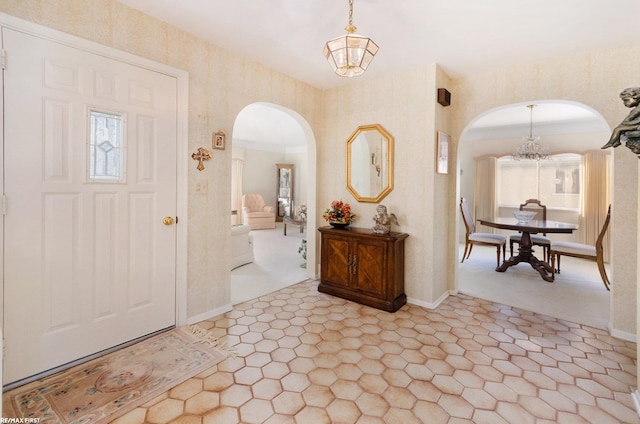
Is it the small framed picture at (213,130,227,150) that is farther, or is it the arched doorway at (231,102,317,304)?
the arched doorway at (231,102,317,304)

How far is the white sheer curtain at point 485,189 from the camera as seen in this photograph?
675 centimetres

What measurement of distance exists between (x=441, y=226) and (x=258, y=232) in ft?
19.6

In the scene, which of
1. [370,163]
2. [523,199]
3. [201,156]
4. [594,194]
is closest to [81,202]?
[201,156]

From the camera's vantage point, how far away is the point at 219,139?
289 centimetres

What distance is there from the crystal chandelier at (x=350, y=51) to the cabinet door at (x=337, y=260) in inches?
76.8

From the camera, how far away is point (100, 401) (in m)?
1.77

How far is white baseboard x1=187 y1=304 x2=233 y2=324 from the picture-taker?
2783 millimetres

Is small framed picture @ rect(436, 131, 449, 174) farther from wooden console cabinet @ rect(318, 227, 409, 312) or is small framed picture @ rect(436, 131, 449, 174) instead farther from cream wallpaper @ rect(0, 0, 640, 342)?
wooden console cabinet @ rect(318, 227, 409, 312)

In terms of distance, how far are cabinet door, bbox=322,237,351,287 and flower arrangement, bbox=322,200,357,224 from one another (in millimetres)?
243

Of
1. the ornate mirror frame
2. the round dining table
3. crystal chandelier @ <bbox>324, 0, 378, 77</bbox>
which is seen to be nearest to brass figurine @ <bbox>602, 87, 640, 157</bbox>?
crystal chandelier @ <bbox>324, 0, 378, 77</bbox>

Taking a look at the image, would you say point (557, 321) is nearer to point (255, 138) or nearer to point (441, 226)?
point (441, 226)

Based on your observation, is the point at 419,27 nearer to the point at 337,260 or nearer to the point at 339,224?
the point at 339,224

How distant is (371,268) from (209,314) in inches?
65.4

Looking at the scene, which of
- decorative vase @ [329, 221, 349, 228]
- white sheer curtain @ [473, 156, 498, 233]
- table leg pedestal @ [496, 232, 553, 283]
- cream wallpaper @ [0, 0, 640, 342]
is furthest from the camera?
white sheer curtain @ [473, 156, 498, 233]
